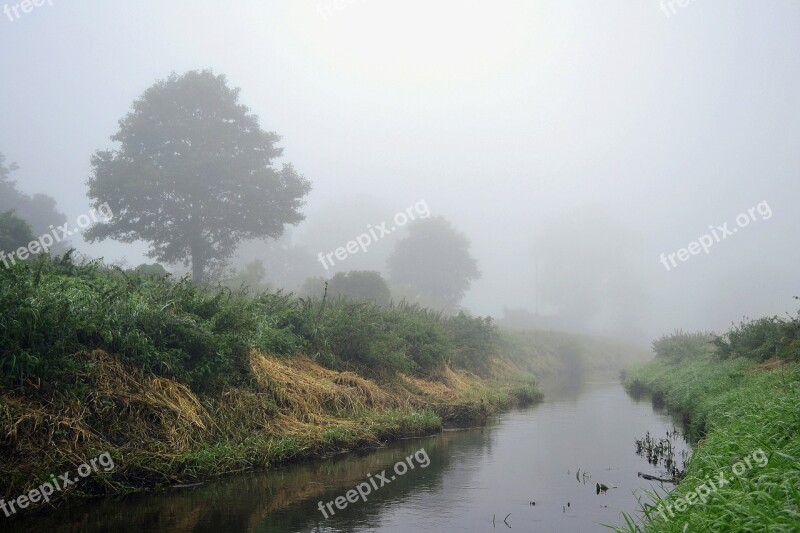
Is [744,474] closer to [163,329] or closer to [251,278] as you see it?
[163,329]

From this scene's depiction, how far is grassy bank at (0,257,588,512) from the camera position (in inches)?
315

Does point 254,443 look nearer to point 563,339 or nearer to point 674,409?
point 674,409

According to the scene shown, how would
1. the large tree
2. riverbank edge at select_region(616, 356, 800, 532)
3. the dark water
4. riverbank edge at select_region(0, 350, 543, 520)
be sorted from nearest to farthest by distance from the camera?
riverbank edge at select_region(616, 356, 800, 532)
the dark water
riverbank edge at select_region(0, 350, 543, 520)
the large tree

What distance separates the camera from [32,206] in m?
51.2

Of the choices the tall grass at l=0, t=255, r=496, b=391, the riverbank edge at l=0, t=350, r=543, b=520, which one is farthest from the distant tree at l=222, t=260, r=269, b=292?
the riverbank edge at l=0, t=350, r=543, b=520

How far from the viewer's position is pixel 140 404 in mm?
9125

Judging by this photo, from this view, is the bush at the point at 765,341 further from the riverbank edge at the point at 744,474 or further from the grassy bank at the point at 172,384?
the grassy bank at the point at 172,384

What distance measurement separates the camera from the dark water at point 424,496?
7117 mm

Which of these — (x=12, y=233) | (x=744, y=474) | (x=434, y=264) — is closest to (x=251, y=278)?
(x=12, y=233)

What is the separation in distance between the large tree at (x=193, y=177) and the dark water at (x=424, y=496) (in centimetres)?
2343

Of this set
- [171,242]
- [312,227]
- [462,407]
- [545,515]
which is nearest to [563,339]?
[171,242]

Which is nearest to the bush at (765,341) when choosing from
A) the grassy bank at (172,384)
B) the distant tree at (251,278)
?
the grassy bank at (172,384)

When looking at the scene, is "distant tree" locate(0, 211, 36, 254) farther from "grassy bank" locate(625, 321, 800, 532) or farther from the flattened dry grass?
"grassy bank" locate(625, 321, 800, 532)

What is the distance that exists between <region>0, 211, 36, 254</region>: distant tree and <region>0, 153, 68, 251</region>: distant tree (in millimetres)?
30310
